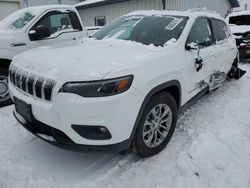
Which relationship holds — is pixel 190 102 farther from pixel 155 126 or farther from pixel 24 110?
pixel 24 110

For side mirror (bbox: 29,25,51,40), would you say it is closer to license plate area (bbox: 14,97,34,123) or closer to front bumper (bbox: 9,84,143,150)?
license plate area (bbox: 14,97,34,123)

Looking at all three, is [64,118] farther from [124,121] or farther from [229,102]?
[229,102]

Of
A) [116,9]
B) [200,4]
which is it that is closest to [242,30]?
[116,9]

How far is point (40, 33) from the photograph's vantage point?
506 centimetres

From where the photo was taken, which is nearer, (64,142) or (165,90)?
(64,142)

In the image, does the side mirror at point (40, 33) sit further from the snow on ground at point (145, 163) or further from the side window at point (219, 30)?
the side window at point (219, 30)

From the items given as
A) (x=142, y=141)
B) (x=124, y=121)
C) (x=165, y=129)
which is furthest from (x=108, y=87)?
(x=165, y=129)

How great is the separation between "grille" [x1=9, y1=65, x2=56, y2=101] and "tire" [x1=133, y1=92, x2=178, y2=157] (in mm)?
1022

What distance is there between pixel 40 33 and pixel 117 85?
3.35 metres

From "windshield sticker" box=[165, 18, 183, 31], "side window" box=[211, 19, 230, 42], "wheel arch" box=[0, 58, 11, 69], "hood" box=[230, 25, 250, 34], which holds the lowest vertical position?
"wheel arch" box=[0, 58, 11, 69]

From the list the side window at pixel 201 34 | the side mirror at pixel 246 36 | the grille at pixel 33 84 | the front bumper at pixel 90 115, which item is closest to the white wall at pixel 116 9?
the side mirror at pixel 246 36

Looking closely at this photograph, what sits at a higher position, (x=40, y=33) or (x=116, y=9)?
(x=116, y=9)

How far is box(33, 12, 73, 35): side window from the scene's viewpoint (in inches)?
214

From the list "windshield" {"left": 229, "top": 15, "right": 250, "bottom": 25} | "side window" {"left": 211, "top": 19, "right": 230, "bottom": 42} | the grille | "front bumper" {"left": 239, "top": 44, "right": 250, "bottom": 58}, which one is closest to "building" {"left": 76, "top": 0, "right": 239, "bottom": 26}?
"windshield" {"left": 229, "top": 15, "right": 250, "bottom": 25}
